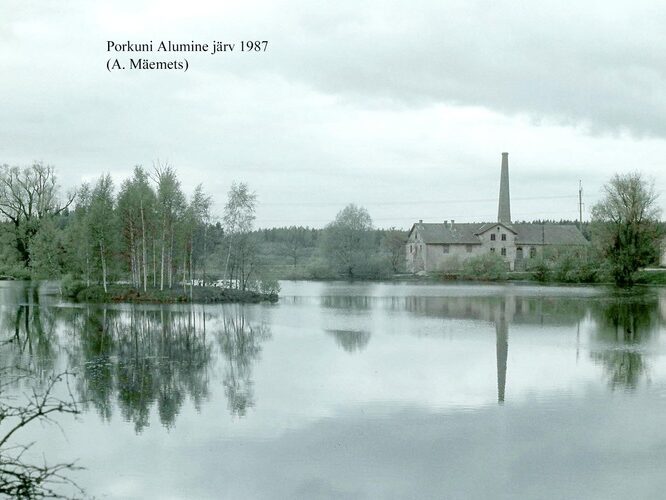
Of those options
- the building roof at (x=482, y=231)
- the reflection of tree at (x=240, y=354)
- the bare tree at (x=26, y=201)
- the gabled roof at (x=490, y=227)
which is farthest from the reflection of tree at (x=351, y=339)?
the gabled roof at (x=490, y=227)

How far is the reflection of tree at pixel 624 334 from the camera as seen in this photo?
52.8 ft

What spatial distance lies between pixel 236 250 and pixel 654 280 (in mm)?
34423

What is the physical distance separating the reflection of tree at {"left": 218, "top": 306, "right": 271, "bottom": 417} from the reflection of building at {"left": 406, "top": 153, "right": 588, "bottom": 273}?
151 ft

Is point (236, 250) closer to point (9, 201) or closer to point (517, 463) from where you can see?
point (9, 201)

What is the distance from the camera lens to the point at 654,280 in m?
56.5

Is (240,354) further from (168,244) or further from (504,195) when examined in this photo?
(504,195)

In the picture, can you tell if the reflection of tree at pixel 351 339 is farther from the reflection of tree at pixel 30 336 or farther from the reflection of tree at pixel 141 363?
the reflection of tree at pixel 30 336

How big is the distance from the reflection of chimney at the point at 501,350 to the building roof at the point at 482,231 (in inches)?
1783

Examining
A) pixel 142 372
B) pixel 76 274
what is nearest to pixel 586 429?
→ pixel 142 372

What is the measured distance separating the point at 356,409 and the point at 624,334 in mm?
13856

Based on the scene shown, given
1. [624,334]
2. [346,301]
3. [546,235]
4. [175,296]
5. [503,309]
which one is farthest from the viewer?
[546,235]

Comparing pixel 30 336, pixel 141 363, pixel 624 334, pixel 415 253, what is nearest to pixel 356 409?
pixel 141 363

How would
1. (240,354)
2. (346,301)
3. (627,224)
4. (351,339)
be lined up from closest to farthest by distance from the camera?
(240,354) → (351,339) → (346,301) → (627,224)

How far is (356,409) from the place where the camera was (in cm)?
1260
